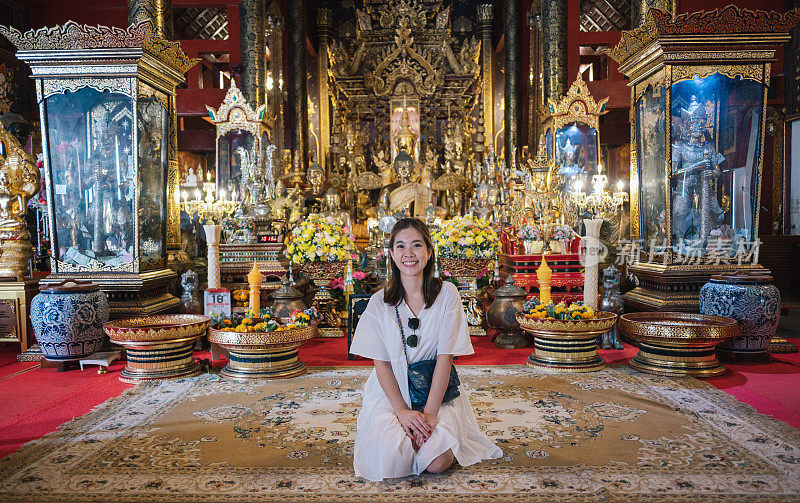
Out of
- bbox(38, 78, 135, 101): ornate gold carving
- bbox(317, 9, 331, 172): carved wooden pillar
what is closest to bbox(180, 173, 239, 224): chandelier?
bbox(38, 78, 135, 101): ornate gold carving

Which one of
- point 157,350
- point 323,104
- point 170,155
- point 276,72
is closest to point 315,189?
point 276,72

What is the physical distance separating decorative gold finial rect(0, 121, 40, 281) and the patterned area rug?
2502 millimetres

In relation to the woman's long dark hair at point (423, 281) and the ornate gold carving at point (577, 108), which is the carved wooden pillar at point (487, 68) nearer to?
the ornate gold carving at point (577, 108)

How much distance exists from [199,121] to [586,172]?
9624 millimetres

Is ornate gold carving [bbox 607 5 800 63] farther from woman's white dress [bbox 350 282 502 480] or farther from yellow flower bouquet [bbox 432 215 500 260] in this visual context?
woman's white dress [bbox 350 282 502 480]

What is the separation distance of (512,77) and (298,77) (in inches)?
186

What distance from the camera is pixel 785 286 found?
32.1 ft

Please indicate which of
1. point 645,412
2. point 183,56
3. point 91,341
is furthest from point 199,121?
point 645,412

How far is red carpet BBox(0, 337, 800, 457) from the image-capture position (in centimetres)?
358

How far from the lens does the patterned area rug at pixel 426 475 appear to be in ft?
8.32

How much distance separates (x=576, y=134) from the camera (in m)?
9.05

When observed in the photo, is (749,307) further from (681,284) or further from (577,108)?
(577,108)

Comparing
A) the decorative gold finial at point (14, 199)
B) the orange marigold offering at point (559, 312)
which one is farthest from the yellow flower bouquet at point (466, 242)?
the decorative gold finial at point (14, 199)

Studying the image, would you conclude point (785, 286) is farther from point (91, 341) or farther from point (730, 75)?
point (91, 341)
